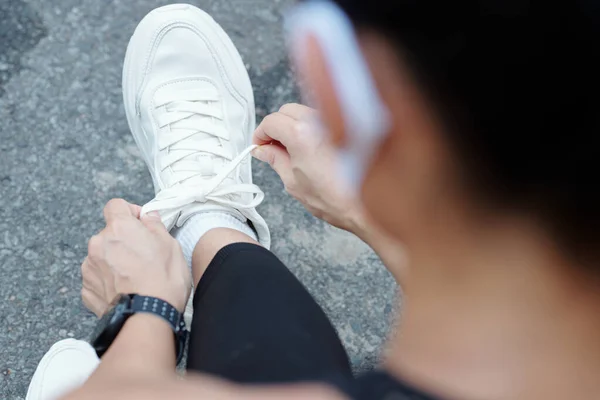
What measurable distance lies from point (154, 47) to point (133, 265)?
0.70 m

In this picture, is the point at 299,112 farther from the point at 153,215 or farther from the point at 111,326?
the point at 111,326

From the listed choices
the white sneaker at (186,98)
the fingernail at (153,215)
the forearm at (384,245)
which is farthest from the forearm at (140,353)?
the white sneaker at (186,98)

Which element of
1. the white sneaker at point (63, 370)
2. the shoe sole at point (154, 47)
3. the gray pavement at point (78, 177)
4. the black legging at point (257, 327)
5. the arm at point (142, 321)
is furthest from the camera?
the shoe sole at point (154, 47)

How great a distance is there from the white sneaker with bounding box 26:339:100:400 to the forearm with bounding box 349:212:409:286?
0.55m

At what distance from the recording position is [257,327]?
105cm

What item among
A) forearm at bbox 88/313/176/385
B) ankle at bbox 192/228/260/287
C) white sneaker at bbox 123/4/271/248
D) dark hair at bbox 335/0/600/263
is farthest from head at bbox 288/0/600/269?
white sneaker at bbox 123/4/271/248

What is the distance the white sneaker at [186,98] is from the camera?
5.43 feet

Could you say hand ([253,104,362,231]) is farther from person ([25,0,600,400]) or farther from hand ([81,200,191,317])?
person ([25,0,600,400])

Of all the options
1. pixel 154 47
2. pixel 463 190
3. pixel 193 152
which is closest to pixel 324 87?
pixel 463 190

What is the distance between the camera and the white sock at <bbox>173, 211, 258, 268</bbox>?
1456 millimetres

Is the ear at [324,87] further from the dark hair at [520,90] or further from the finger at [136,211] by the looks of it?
the finger at [136,211]

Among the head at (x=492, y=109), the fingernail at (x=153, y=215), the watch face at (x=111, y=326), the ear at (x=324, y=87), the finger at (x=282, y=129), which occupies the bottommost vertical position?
the fingernail at (x=153, y=215)

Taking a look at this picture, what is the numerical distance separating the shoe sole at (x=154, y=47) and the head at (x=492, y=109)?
1.12 metres

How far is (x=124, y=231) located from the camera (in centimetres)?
133
